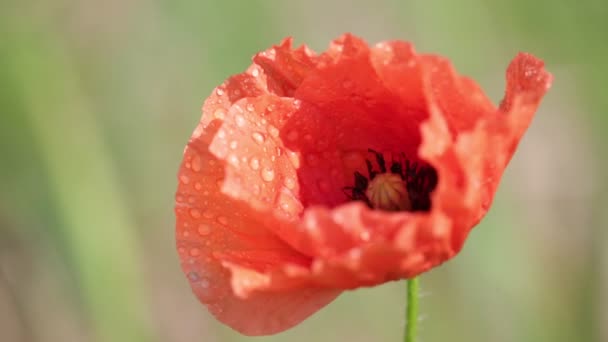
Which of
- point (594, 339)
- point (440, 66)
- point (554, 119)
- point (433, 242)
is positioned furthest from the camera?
point (554, 119)

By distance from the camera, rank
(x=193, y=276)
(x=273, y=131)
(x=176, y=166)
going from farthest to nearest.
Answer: (x=176, y=166)
(x=273, y=131)
(x=193, y=276)

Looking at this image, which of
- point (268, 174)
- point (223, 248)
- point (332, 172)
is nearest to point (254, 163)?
point (268, 174)

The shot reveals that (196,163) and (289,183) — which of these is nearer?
(196,163)

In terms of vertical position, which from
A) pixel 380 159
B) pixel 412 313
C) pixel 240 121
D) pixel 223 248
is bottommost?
pixel 412 313

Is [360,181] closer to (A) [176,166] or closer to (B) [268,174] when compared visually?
(B) [268,174]

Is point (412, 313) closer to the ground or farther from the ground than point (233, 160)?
closer to the ground

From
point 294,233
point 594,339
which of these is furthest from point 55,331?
point 294,233

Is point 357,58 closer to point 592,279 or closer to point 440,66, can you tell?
point 440,66

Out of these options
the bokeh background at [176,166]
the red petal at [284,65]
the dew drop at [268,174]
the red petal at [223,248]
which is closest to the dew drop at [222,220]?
the red petal at [223,248]

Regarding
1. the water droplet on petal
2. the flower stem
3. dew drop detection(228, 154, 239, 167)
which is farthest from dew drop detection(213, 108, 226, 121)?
the flower stem
